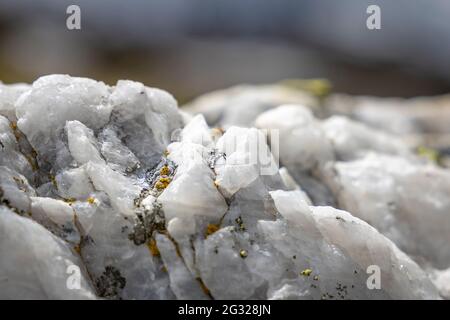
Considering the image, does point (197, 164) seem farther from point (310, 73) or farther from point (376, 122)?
point (310, 73)

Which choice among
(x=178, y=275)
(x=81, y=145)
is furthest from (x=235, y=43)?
(x=178, y=275)

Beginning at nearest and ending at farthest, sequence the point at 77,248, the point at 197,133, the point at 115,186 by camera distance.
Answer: the point at 77,248, the point at 115,186, the point at 197,133

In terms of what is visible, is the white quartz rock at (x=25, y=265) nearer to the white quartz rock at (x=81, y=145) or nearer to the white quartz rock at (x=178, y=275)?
the white quartz rock at (x=178, y=275)

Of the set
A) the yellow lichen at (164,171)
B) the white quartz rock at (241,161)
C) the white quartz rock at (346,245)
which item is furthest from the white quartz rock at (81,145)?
the white quartz rock at (346,245)

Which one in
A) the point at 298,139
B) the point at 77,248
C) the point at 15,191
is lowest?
the point at 77,248

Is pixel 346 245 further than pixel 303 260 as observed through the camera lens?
Yes

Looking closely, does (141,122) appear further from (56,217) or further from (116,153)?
(56,217)
